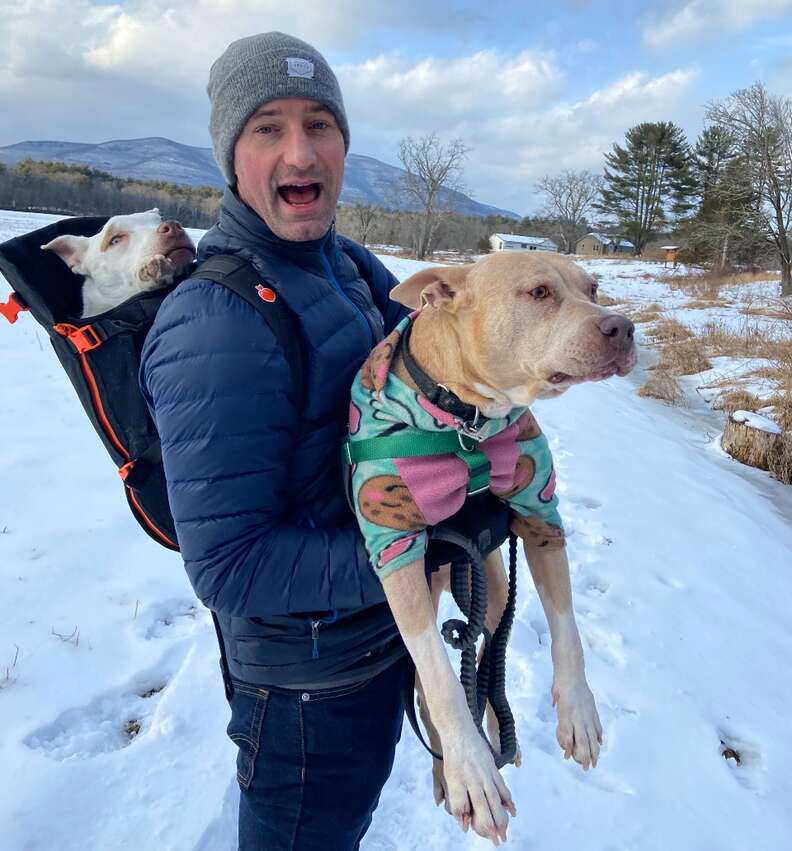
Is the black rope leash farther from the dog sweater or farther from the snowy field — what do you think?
the snowy field

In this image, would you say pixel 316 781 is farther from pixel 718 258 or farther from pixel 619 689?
pixel 718 258

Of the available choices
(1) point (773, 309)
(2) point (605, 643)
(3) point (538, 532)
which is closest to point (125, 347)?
(3) point (538, 532)

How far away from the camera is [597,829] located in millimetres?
2357

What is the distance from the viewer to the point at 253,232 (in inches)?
62.7

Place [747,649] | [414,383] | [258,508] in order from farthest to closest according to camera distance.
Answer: [747,649], [414,383], [258,508]

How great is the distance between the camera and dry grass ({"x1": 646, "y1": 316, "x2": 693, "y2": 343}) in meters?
13.7

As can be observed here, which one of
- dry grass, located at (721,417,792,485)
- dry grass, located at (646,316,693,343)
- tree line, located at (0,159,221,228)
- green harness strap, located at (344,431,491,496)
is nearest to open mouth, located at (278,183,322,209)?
green harness strap, located at (344,431,491,496)

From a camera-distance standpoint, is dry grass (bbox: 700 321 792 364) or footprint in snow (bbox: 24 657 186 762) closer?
footprint in snow (bbox: 24 657 186 762)

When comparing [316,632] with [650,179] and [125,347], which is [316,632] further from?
[650,179]

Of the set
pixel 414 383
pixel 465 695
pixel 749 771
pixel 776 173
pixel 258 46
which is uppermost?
pixel 776 173

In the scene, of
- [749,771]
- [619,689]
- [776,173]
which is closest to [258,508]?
[619,689]

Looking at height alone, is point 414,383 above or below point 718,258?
below

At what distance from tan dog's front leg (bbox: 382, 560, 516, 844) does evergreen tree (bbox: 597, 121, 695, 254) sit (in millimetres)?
54548

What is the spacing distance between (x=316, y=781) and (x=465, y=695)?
17.3 inches
